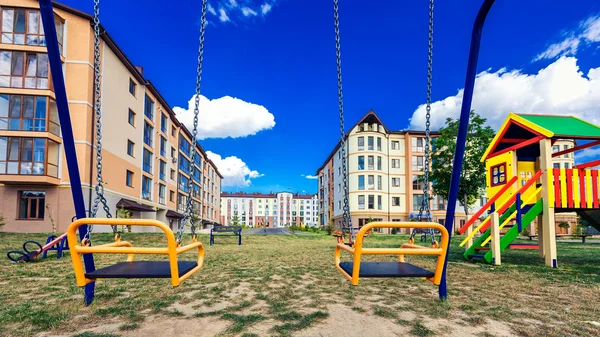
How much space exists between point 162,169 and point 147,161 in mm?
5280

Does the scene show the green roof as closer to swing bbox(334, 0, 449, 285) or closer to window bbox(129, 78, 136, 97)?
swing bbox(334, 0, 449, 285)

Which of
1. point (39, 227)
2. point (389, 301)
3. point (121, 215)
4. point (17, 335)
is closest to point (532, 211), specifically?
point (389, 301)

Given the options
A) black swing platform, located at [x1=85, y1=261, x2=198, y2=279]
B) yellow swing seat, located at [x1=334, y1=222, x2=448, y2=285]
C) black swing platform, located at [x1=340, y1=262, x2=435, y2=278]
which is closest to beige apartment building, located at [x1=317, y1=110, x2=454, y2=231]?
black swing platform, located at [x1=340, y1=262, x2=435, y2=278]

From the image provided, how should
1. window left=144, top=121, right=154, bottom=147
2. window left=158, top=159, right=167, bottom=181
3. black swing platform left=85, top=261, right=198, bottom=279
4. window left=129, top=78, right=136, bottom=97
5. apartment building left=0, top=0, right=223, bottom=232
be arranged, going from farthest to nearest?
window left=158, top=159, right=167, bottom=181 → window left=144, top=121, right=154, bottom=147 → window left=129, top=78, right=136, bottom=97 → apartment building left=0, top=0, right=223, bottom=232 → black swing platform left=85, top=261, right=198, bottom=279

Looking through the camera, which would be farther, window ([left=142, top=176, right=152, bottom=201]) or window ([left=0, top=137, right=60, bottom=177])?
window ([left=142, top=176, right=152, bottom=201])

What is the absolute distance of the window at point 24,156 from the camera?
924 inches

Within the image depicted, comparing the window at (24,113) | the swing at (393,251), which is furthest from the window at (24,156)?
the swing at (393,251)

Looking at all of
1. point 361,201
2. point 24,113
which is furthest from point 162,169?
point 361,201

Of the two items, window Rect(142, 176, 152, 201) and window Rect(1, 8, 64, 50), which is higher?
window Rect(1, 8, 64, 50)

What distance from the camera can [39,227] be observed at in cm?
2402

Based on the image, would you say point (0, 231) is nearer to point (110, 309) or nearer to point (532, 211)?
point (110, 309)

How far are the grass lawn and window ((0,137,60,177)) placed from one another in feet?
64.8

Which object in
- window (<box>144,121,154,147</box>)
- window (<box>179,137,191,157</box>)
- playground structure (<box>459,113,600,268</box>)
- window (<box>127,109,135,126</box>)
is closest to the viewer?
playground structure (<box>459,113,600,268</box>)

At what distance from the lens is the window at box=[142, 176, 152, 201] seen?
36.1 meters
